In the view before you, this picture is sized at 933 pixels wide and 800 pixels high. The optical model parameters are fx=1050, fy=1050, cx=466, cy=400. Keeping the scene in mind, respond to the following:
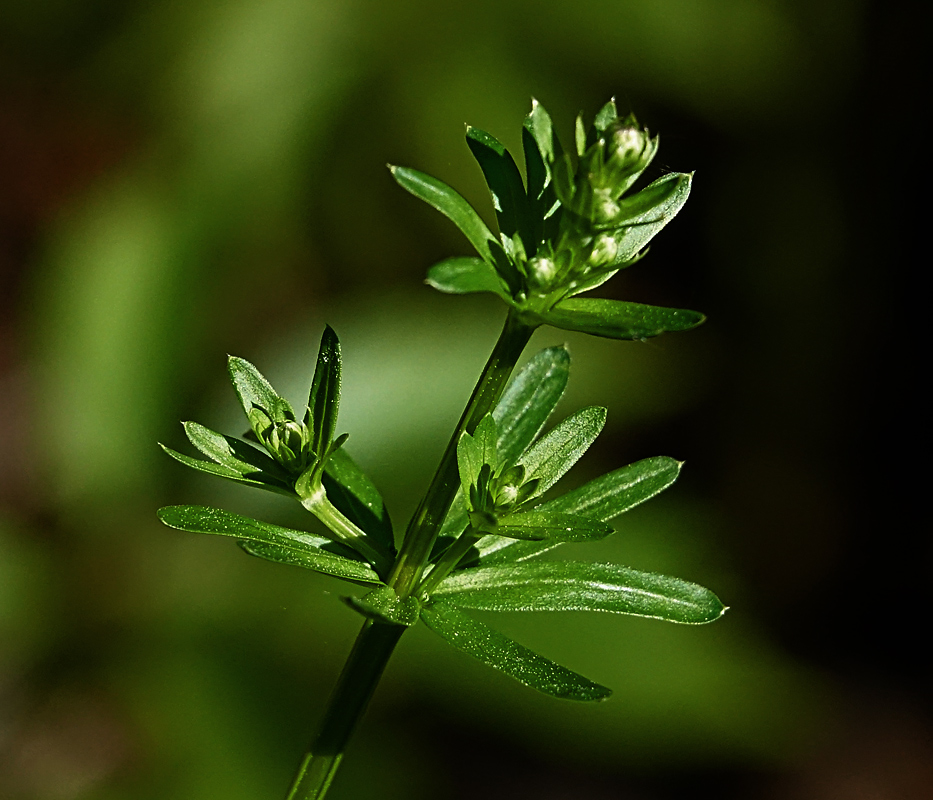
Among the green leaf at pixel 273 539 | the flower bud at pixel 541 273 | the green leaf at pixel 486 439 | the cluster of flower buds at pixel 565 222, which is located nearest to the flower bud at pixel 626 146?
the cluster of flower buds at pixel 565 222

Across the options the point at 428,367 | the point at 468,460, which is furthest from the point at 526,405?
the point at 428,367

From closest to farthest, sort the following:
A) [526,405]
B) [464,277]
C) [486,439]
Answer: [464,277] → [486,439] → [526,405]

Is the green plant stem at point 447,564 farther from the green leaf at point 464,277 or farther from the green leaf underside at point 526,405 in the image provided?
the green leaf at point 464,277

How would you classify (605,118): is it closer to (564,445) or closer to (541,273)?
(541,273)

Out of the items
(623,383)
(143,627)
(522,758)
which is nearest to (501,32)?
(623,383)

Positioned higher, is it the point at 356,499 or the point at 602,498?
the point at 602,498

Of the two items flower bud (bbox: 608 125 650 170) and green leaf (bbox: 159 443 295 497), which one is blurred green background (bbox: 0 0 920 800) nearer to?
green leaf (bbox: 159 443 295 497)
